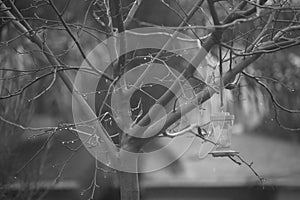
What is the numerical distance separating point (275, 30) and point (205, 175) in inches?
263

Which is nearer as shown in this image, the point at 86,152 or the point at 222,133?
the point at 222,133

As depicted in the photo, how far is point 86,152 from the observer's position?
25.8ft

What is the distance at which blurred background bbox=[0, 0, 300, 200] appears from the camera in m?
4.87

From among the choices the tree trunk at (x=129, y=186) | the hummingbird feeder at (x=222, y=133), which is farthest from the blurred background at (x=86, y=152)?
the hummingbird feeder at (x=222, y=133)

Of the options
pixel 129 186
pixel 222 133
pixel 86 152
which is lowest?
pixel 129 186

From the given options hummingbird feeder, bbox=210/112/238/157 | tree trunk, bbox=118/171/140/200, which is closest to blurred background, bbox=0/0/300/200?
tree trunk, bbox=118/171/140/200

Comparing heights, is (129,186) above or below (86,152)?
below

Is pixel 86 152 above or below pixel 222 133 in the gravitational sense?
above

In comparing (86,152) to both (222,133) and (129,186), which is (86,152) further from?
(222,133)

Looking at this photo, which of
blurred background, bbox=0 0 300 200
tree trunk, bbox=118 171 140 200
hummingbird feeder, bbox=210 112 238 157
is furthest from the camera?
blurred background, bbox=0 0 300 200

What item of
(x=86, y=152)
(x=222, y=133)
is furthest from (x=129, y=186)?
(x=86, y=152)

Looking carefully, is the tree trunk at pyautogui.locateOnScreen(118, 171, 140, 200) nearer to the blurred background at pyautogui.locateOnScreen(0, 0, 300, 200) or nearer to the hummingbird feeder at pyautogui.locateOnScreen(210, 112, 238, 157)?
the blurred background at pyautogui.locateOnScreen(0, 0, 300, 200)

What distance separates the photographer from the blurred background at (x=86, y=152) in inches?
192

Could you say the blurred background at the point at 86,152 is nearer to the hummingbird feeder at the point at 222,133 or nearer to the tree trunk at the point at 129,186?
the tree trunk at the point at 129,186
